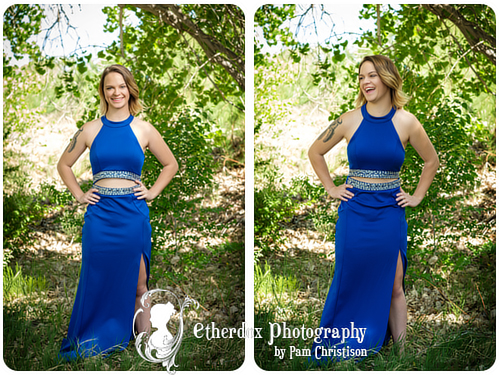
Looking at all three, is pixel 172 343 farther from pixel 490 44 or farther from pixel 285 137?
pixel 490 44

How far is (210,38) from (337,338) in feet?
7.77

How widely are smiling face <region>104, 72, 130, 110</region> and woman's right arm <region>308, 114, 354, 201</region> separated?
4.46 feet

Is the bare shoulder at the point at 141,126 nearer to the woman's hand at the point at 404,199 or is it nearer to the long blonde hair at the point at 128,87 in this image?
the long blonde hair at the point at 128,87

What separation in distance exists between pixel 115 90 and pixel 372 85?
1.72 m

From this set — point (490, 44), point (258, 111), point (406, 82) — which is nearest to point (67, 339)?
point (258, 111)

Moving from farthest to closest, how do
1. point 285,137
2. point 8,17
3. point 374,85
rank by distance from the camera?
point 285,137
point 8,17
point 374,85

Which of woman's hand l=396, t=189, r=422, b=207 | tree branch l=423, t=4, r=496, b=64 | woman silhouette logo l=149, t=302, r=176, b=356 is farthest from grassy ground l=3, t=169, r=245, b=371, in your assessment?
tree branch l=423, t=4, r=496, b=64

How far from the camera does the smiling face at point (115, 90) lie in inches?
126

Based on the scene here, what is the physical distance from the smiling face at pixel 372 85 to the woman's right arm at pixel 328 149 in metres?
0.22

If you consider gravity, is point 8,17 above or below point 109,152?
above

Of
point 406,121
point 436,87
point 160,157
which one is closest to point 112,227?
point 160,157

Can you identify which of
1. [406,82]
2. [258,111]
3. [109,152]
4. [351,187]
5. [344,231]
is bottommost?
[344,231]

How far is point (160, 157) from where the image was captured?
3334 millimetres

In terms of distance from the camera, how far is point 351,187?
3158 mm
